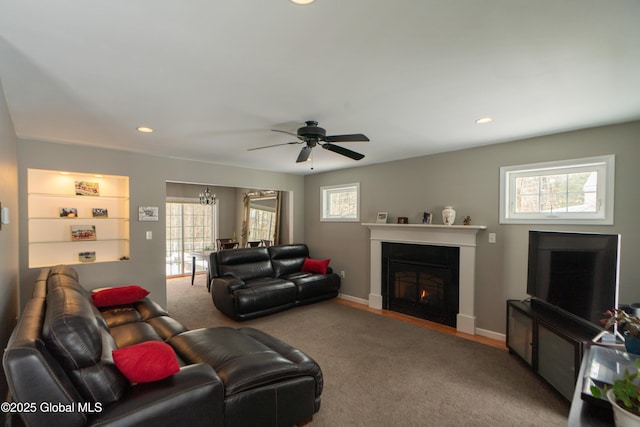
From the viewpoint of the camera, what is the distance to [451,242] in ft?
13.5

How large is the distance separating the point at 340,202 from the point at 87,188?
4.07m

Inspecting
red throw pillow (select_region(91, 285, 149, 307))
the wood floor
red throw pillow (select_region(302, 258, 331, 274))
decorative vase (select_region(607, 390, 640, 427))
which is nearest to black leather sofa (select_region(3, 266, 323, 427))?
red throw pillow (select_region(91, 285, 149, 307))

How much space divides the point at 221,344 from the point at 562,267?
307cm

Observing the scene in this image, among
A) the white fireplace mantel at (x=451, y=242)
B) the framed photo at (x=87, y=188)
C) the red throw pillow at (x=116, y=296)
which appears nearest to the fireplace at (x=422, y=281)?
the white fireplace mantel at (x=451, y=242)

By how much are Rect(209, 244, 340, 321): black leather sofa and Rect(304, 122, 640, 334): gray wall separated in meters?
0.59

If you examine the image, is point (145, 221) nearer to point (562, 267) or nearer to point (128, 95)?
point (128, 95)

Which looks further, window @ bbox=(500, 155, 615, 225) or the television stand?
window @ bbox=(500, 155, 615, 225)

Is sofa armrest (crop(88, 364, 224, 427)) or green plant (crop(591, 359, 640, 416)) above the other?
green plant (crop(591, 359, 640, 416))

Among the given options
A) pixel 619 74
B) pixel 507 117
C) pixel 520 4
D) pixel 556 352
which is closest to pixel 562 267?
pixel 556 352

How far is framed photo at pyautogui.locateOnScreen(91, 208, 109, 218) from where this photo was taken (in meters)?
4.24

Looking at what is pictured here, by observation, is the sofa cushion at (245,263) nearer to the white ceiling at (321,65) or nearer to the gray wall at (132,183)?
the gray wall at (132,183)

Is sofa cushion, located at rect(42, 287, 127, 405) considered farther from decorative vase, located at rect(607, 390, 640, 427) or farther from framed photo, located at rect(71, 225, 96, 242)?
framed photo, located at rect(71, 225, 96, 242)

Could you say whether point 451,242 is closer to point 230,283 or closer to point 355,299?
point 355,299

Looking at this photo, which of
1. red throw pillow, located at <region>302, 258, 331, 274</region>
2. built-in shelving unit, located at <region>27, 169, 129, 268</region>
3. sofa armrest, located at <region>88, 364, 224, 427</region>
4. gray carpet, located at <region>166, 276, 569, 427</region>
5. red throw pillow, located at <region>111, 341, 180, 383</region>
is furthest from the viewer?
red throw pillow, located at <region>302, 258, 331, 274</region>
